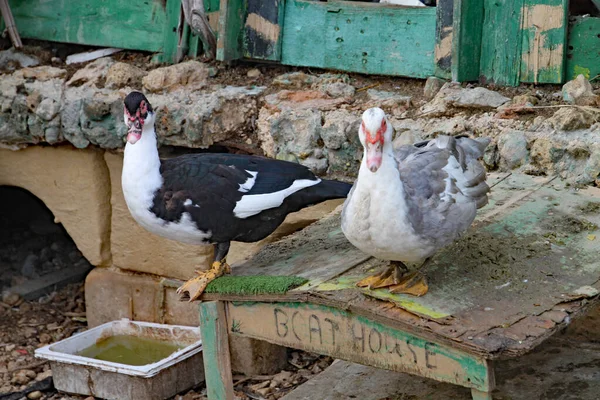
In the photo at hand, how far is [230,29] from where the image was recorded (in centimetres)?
519

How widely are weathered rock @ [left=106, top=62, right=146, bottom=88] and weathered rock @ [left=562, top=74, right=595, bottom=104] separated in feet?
7.79

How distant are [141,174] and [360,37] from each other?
1.75m

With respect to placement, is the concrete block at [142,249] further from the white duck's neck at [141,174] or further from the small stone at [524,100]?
the small stone at [524,100]

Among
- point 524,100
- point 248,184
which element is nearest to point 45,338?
point 248,184

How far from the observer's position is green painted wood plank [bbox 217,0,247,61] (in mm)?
5148

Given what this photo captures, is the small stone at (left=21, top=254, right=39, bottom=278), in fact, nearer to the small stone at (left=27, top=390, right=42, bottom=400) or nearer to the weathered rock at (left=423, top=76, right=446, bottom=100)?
the small stone at (left=27, top=390, right=42, bottom=400)

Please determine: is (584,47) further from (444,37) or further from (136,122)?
(136,122)

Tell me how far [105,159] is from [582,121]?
8.89ft

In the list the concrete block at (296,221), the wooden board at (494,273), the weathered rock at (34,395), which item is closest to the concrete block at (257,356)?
the concrete block at (296,221)

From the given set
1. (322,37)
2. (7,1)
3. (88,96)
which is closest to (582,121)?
(322,37)

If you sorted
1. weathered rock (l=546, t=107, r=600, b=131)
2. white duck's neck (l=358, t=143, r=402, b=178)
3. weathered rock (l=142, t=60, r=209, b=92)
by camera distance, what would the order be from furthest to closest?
1. weathered rock (l=142, t=60, r=209, b=92)
2. weathered rock (l=546, t=107, r=600, b=131)
3. white duck's neck (l=358, t=143, r=402, b=178)

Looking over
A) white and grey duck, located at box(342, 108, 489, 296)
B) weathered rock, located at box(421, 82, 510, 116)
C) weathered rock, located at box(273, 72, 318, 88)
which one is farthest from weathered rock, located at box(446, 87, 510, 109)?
white and grey duck, located at box(342, 108, 489, 296)

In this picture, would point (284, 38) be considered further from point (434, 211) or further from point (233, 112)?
point (434, 211)

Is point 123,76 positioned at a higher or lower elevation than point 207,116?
higher
